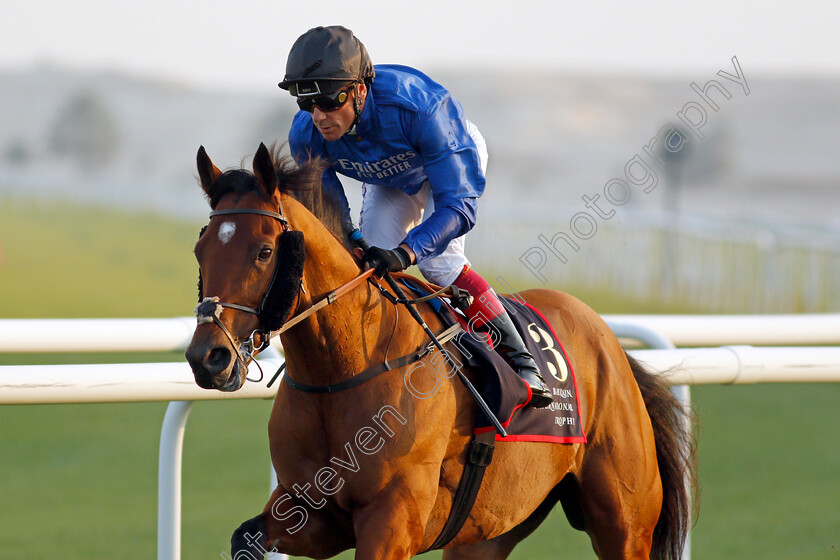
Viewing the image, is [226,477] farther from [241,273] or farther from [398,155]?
[241,273]

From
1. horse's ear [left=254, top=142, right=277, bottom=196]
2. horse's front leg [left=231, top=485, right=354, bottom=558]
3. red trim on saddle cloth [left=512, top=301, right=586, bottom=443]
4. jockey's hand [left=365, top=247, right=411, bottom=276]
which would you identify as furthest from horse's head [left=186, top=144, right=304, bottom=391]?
red trim on saddle cloth [left=512, top=301, right=586, bottom=443]

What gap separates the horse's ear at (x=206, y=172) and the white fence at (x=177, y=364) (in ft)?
2.16

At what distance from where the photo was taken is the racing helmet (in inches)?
98.0

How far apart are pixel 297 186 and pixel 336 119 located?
29 cm

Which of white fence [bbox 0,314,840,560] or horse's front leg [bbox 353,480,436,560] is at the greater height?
white fence [bbox 0,314,840,560]

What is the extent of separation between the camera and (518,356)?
280 centimetres

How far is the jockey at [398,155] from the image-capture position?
2.51m

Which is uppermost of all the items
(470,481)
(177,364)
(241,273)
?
(241,273)

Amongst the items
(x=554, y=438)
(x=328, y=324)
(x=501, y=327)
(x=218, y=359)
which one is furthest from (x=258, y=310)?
(x=554, y=438)

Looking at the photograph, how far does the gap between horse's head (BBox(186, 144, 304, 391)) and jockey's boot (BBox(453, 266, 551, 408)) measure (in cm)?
73

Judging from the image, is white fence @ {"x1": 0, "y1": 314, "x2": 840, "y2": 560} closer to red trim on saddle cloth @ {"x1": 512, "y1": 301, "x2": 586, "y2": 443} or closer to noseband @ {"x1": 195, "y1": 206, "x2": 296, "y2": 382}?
red trim on saddle cloth @ {"x1": 512, "y1": 301, "x2": 586, "y2": 443}

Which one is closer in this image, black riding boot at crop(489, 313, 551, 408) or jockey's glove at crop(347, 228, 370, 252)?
jockey's glove at crop(347, 228, 370, 252)

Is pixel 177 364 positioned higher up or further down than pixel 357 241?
further down

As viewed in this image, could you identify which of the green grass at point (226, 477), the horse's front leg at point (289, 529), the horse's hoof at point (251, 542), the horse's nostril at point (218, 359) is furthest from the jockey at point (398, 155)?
the green grass at point (226, 477)
